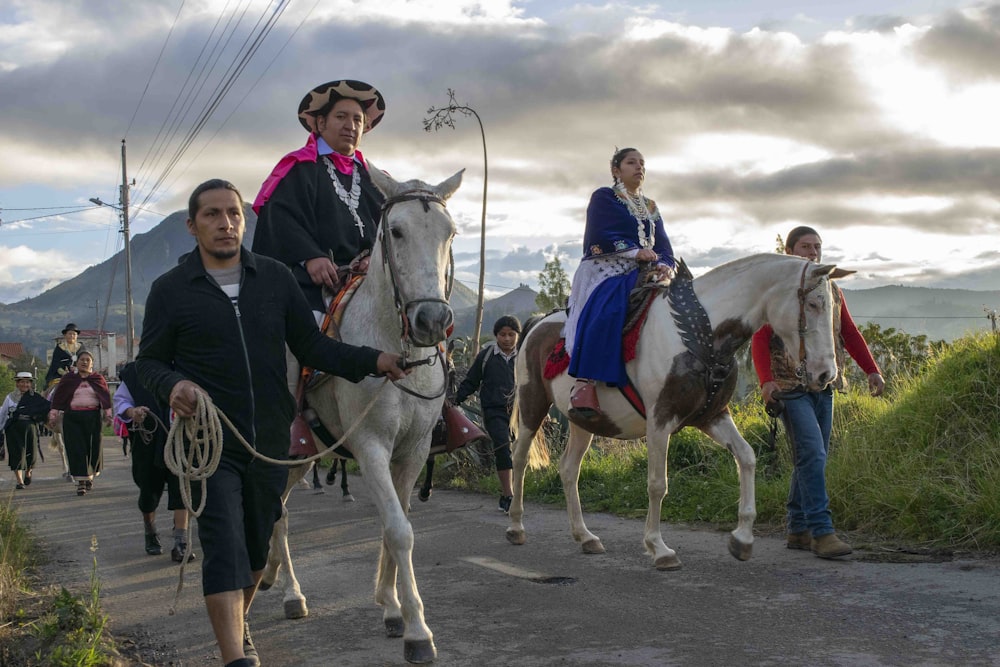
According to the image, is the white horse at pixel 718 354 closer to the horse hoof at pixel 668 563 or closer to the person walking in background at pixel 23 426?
the horse hoof at pixel 668 563

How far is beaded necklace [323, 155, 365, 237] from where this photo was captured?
6.27 meters

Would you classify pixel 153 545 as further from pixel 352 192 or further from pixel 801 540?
pixel 801 540

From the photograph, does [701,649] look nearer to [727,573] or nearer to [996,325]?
[727,573]

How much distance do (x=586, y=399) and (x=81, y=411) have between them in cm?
935

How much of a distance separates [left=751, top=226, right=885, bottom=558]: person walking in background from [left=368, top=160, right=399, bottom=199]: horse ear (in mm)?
3551

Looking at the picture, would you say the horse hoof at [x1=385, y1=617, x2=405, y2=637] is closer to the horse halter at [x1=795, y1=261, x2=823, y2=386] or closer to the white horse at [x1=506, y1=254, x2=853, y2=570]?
the white horse at [x1=506, y1=254, x2=853, y2=570]

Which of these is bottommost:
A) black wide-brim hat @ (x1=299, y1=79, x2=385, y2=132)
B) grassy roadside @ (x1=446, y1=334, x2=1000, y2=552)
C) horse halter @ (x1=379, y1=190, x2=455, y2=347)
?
grassy roadside @ (x1=446, y1=334, x2=1000, y2=552)

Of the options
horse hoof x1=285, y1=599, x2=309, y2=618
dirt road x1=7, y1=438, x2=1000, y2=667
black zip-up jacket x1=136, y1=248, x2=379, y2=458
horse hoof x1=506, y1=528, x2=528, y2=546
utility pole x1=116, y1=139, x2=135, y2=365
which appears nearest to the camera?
black zip-up jacket x1=136, y1=248, x2=379, y2=458

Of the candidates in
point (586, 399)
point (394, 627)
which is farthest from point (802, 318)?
point (394, 627)

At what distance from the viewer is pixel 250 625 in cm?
598

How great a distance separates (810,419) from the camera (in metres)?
7.55

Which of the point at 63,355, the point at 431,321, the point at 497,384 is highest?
the point at 63,355

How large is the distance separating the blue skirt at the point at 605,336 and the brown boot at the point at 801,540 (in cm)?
181

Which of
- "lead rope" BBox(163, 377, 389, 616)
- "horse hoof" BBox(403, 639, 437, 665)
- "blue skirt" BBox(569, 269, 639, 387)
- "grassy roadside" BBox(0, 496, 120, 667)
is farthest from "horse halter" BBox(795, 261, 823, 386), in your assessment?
"grassy roadside" BBox(0, 496, 120, 667)
